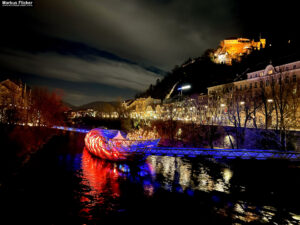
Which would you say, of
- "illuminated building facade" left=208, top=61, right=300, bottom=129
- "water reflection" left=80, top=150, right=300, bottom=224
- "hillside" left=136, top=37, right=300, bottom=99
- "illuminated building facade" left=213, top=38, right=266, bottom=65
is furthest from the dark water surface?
"illuminated building facade" left=213, top=38, right=266, bottom=65

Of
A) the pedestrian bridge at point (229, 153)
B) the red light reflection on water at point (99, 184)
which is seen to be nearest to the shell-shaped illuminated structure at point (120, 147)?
the pedestrian bridge at point (229, 153)

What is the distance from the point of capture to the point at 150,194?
1315 centimetres

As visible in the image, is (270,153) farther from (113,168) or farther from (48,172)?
(48,172)

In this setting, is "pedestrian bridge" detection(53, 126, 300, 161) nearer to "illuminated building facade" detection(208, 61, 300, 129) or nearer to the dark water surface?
the dark water surface

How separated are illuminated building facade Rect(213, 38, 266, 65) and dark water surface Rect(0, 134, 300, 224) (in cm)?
9974

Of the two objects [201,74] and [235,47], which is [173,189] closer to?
[201,74]

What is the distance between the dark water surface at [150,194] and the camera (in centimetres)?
1016

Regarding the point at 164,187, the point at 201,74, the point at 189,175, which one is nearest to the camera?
the point at 164,187

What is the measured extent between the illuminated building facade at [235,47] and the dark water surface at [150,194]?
99735 mm

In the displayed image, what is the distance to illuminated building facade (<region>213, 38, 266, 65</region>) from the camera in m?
106

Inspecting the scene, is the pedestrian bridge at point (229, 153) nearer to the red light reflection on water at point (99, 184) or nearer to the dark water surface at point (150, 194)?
the dark water surface at point (150, 194)

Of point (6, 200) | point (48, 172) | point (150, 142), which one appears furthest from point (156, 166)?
point (6, 200)

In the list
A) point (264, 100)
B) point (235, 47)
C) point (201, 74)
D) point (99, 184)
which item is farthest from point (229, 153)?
point (235, 47)

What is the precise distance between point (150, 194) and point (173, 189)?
2139 mm
